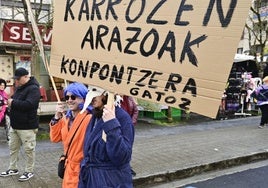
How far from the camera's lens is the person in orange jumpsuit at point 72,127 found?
3.19m

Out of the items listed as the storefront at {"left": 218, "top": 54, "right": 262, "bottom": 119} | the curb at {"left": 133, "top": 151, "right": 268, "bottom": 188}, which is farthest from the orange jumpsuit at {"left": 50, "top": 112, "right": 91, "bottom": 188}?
the storefront at {"left": 218, "top": 54, "right": 262, "bottom": 119}

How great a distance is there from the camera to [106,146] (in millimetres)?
2555

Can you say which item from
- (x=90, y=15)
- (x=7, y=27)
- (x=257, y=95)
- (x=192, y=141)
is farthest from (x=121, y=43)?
(x=7, y=27)

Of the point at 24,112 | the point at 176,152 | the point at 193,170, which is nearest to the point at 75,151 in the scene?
the point at 24,112

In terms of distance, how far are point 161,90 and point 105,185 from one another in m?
0.82

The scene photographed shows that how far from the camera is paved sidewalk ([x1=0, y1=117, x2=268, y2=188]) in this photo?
5.98m

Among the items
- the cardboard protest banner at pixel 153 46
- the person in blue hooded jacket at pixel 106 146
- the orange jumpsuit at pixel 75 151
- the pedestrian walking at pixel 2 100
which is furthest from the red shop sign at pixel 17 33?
the person in blue hooded jacket at pixel 106 146

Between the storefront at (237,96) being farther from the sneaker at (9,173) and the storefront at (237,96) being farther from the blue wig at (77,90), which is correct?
the blue wig at (77,90)

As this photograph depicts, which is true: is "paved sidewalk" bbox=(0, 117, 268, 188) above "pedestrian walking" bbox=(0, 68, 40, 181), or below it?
below

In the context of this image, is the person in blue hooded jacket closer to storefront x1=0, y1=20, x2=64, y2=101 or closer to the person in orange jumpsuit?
the person in orange jumpsuit

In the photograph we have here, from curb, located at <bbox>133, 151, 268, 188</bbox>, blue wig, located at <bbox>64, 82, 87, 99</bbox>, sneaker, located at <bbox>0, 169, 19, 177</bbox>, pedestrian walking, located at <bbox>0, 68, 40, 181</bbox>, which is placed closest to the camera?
blue wig, located at <bbox>64, 82, 87, 99</bbox>

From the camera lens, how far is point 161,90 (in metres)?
2.47

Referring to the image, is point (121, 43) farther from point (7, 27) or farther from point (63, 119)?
point (7, 27)

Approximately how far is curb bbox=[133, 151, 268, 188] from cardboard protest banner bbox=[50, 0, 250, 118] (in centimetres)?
331
